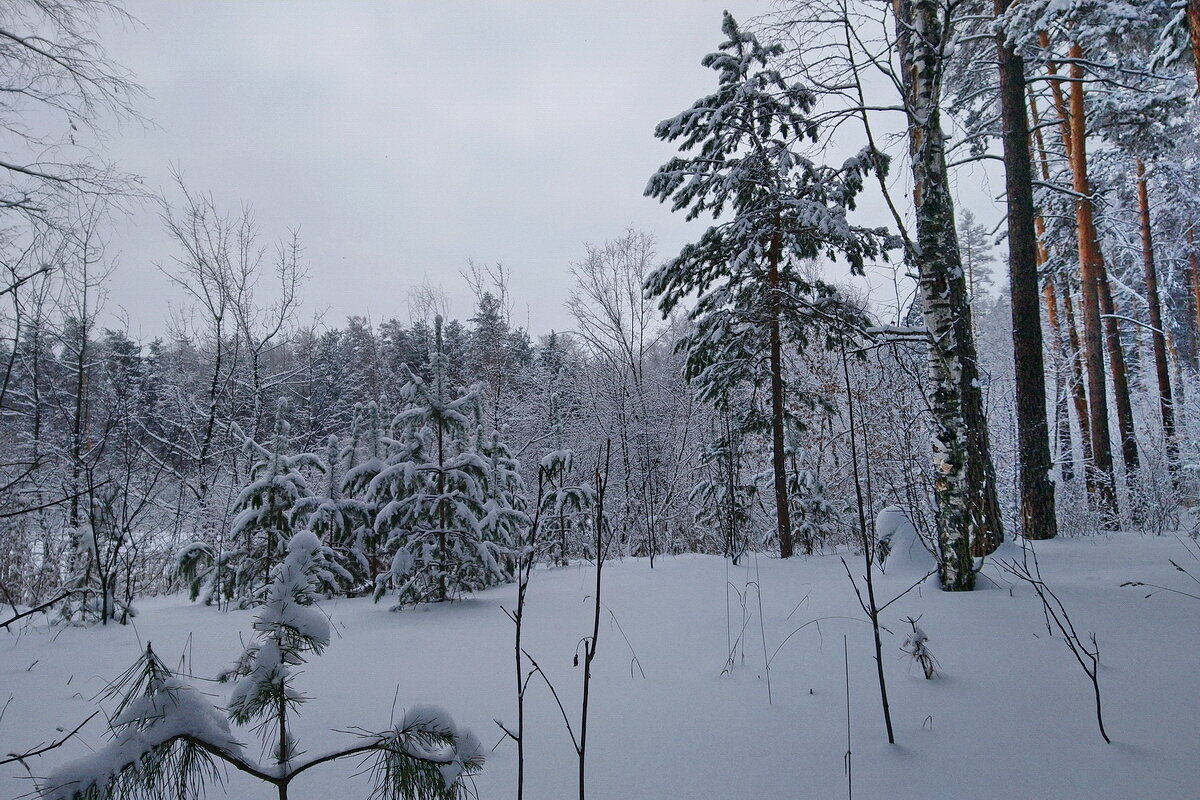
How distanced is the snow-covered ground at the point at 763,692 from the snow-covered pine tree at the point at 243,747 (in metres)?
0.66

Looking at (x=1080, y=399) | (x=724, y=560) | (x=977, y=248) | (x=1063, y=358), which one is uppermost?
(x=977, y=248)

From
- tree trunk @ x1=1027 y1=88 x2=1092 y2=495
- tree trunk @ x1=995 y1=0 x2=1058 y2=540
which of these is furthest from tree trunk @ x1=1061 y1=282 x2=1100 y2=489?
tree trunk @ x1=995 y1=0 x2=1058 y2=540

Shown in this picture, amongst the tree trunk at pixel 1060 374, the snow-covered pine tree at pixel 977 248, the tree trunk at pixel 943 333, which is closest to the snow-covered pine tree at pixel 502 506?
the tree trunk at pixel 943 333

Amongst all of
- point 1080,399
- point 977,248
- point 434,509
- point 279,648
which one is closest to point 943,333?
point 434,509

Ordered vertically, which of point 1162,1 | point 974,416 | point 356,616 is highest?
point 1162,1

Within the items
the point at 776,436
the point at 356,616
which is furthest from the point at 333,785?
the point at 776,436

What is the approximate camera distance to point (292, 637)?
128 cm

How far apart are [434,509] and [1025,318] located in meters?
7.53

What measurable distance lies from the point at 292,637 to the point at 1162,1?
45.3 ft

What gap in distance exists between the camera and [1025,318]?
6.97 metres

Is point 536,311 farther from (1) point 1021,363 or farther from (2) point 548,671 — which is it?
(2) point 548,671

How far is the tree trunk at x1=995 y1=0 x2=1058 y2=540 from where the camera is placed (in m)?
6.62

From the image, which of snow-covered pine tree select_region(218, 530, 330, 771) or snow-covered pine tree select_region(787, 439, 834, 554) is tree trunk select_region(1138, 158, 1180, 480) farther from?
snow-covered pine tree select_region(218, 530, 330, 771)

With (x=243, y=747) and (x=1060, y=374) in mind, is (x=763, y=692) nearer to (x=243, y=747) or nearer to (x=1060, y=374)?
(x=243, y=747)
